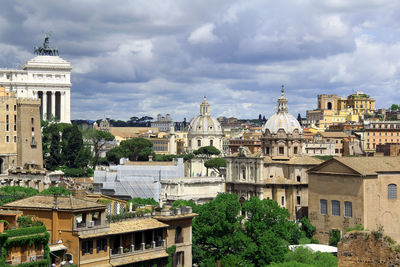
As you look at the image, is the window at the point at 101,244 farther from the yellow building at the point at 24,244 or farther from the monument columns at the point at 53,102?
the monument columns at the point at 53,102

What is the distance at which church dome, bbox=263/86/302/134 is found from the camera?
104688 mm

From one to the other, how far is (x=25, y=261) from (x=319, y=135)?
465 feet

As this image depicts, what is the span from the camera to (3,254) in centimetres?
3991

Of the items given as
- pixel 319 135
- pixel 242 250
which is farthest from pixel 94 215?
pixel 319 135

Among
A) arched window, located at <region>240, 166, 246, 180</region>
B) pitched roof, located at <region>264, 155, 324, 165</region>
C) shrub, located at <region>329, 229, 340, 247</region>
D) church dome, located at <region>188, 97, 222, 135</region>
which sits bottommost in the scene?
shrub, located at <region>329, 229, 340, 247</region>

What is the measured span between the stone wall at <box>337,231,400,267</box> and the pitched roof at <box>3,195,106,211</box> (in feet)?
54.4

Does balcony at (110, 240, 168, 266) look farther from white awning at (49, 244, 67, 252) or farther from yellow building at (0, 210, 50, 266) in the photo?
yellow building at (0, 210, 50, 266)

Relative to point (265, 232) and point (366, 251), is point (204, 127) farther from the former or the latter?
point (366, 251)

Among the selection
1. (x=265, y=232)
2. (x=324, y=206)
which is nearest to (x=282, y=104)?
(x=324, y=206)

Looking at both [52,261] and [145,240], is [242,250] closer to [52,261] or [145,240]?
[145,240]

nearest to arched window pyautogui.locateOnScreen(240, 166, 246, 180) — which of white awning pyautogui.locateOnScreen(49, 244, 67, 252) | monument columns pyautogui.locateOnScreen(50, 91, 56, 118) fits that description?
white awning pyautogui.locateOnScreen(49, 244, 67, 252)

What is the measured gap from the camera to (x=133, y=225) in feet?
158

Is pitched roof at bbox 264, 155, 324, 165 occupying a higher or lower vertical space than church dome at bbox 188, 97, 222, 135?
lower

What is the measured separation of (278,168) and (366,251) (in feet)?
224
